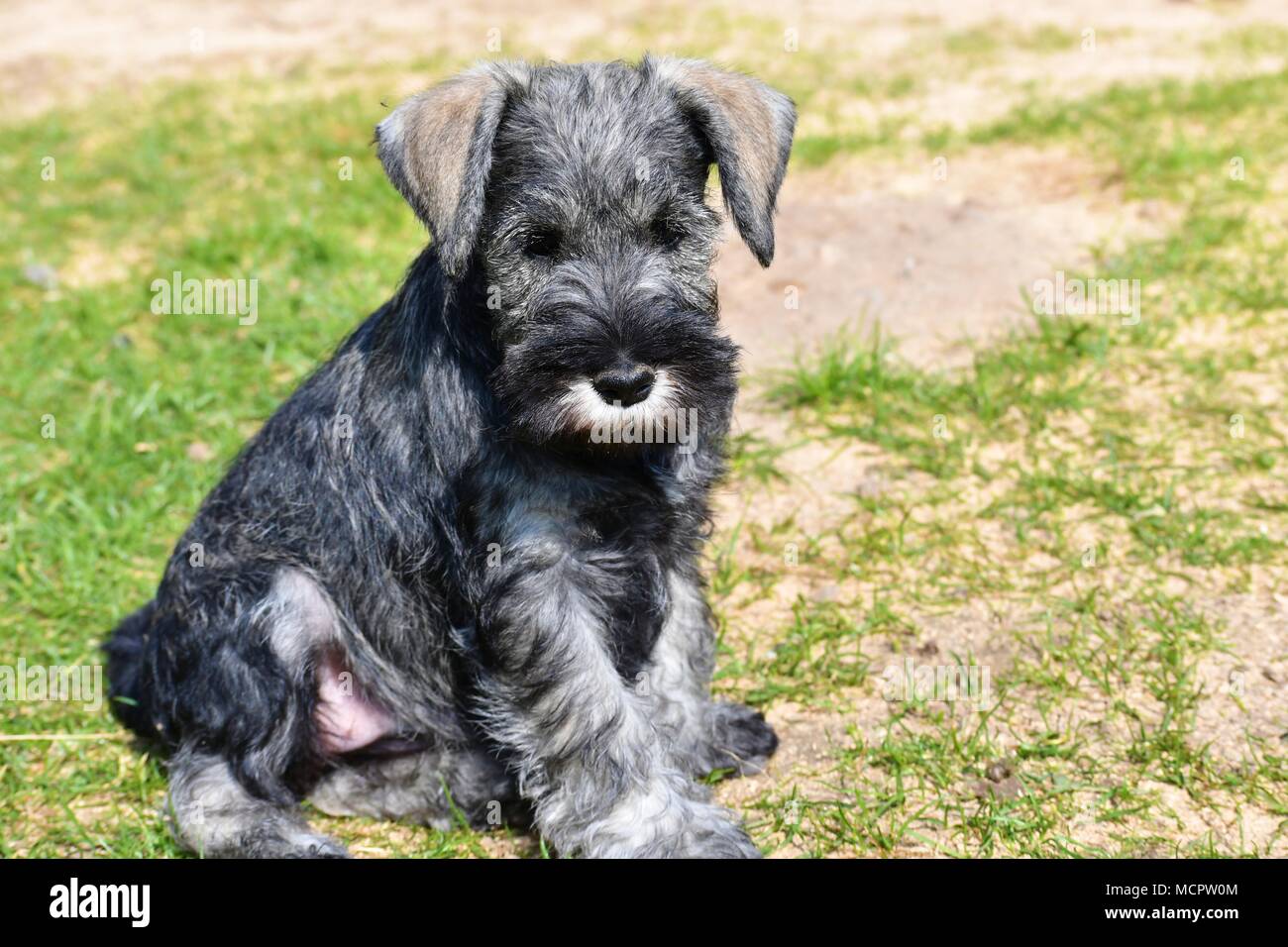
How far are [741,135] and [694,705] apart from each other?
1612 mm

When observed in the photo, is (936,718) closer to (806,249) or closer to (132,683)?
(132,683)

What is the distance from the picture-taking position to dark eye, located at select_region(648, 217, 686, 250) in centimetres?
316

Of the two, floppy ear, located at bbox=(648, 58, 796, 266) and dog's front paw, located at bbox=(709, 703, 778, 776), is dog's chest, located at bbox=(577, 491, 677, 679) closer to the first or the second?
dog's front paw, located at bbox=(709, 703, 778, 776)

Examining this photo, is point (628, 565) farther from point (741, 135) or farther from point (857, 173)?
point (857, 173)

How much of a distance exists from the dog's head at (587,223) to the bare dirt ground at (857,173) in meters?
1.37

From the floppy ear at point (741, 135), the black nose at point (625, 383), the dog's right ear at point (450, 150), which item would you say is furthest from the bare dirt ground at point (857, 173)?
the dog's right ear at point (450, 150)

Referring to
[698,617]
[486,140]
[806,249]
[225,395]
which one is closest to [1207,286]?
[806,249]

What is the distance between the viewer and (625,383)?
116 inches

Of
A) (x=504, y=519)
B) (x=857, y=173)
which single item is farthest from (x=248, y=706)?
(x=857, y=173)

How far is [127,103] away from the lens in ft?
32.4

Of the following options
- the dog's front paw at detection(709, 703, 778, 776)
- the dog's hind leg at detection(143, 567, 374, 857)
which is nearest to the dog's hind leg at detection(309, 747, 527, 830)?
the dog's hind leg at detection(143, 567, 374, 857)

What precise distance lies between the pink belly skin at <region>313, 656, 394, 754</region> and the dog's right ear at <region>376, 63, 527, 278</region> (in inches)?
48.1

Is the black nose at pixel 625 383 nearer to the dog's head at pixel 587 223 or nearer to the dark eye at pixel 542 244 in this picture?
the dog's head at pixel 587 223
